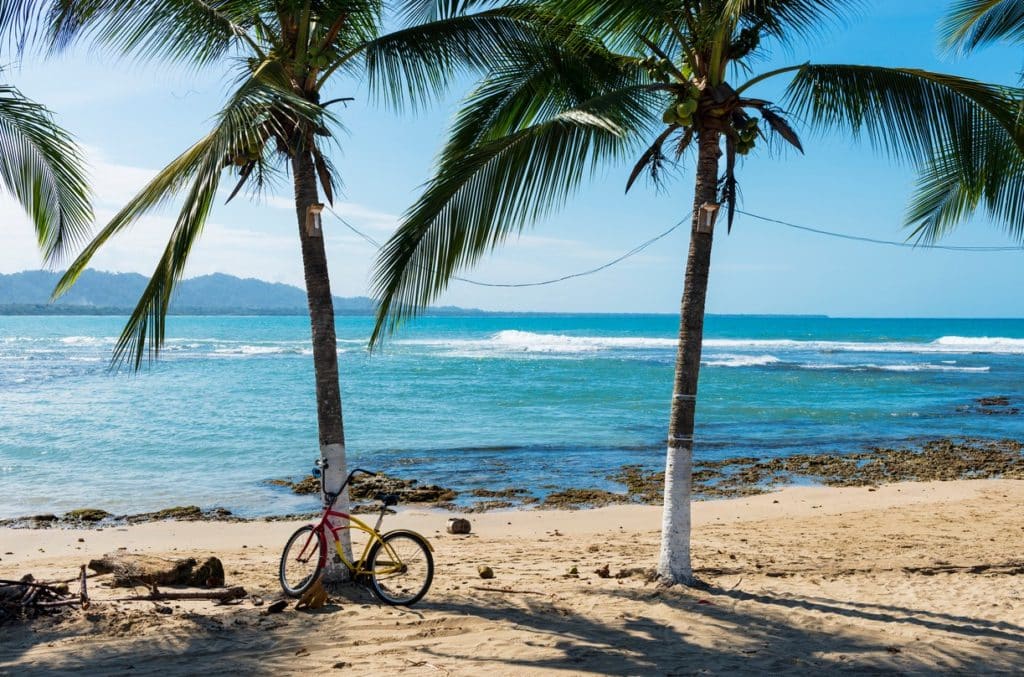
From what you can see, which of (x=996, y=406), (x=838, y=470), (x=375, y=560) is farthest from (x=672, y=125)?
(x=996, y=406)

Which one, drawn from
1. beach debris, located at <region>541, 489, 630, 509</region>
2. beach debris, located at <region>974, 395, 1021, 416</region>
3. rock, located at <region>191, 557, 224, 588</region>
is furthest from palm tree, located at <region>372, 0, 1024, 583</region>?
beach debris, located at <region>974, 395, 1021, 416</region>

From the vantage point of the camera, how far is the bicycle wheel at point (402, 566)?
6121 mm

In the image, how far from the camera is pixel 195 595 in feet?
20.1

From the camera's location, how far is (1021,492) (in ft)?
38.8

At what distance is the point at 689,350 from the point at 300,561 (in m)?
3.38

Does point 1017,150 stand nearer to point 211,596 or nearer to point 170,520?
point 211,596

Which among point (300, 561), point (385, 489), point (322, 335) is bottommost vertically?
point (385, 489)

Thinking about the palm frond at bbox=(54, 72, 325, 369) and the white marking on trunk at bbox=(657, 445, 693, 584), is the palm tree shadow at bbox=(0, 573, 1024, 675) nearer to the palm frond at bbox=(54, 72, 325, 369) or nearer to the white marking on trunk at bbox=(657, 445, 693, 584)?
the white marking on trunk at bbox=(657, 445, 693, 584)

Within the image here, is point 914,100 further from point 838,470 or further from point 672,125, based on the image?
point 838,470

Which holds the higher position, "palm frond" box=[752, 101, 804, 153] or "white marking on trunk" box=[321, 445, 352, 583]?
"palm frond" box=[752, 101, 804, 153]

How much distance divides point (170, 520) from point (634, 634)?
7.11 meters

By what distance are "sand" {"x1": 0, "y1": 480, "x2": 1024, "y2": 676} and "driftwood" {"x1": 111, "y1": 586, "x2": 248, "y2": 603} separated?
10cm

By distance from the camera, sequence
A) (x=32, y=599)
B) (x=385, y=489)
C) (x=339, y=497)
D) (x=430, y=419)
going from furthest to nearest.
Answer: (x=430, y=419) → (x=385, y=489) → (x=339, y=497) → (x=32, y=599)

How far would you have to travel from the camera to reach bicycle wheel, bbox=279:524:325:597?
20.3 feet
